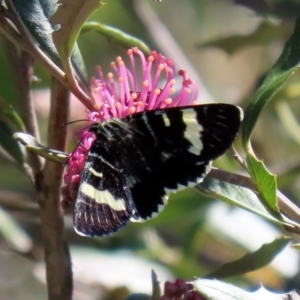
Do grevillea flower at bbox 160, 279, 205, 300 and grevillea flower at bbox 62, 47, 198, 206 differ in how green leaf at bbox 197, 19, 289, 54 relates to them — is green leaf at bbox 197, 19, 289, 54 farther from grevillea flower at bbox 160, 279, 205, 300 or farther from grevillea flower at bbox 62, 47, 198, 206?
grevillea flower at bbox 160, 279, 205, 300

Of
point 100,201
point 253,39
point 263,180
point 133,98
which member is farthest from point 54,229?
point 253,39

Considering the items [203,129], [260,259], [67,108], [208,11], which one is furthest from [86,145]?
[208,11]

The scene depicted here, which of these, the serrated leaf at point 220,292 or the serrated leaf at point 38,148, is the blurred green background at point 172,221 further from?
the serrated leaf at point 38,148

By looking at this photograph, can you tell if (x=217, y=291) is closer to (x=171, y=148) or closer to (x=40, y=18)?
(x=171, y=148)

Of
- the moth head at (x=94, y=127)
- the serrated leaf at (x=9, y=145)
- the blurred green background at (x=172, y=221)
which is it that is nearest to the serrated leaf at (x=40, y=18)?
the moth head at (x=94, y=127)

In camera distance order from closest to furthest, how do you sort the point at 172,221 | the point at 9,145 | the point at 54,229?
the point at 54,229 → the point at 9,145 → the point at 172,221

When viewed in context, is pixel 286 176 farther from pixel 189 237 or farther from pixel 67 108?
pixel 67 108
